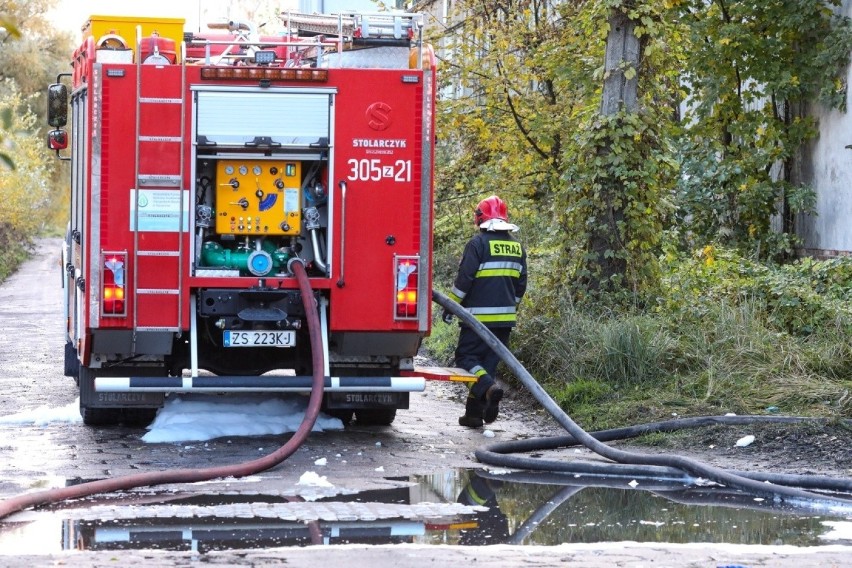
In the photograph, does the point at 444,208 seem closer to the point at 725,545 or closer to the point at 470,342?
the point at 470,342

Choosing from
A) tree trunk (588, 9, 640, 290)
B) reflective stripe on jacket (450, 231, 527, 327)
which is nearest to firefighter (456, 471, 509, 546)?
reflective stripe on jacket (450, 231, 527, 327)

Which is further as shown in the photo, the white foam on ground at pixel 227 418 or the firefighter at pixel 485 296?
the firefighter at pixel 485 296

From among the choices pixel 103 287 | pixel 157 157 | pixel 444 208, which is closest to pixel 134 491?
pixel 103 287

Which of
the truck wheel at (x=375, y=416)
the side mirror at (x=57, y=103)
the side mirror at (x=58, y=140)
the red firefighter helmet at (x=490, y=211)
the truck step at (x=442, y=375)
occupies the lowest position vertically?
the truck wheel at (x=375, y=416)

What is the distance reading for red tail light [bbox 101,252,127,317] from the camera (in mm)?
8180

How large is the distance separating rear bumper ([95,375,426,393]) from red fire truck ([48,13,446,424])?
0.01 metres

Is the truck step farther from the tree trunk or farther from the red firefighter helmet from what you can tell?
the tree trunk

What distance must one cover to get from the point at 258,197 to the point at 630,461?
3.18m

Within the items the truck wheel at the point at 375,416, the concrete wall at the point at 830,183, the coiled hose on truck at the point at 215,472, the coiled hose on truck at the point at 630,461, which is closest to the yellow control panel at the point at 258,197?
the coiled hose on truck at the point at 215,472

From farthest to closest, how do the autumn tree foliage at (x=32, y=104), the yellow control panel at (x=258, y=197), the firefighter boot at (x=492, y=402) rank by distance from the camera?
the autumn tree foliage at (x=32, y=104) < the firefighter boot at (x=492, y=402) < the yellow control panel at (x=258, y=197)

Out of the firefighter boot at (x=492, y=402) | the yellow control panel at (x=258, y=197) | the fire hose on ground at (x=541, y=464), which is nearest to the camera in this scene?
the fire hose on ground at (x=541, y=464)

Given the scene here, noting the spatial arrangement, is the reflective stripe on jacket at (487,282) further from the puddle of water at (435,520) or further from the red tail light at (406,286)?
the puddle of water at (435,520)

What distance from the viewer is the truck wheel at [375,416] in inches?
372

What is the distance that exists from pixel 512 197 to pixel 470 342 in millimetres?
5412
